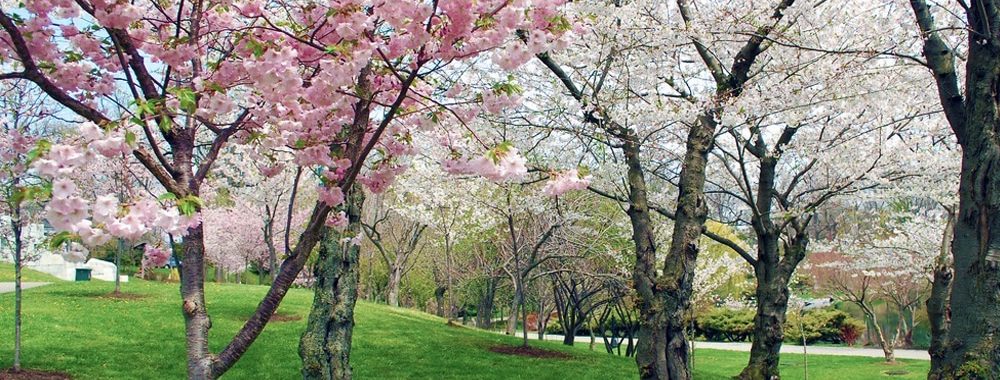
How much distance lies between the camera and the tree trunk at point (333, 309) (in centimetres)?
626

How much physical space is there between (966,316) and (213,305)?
1284cm

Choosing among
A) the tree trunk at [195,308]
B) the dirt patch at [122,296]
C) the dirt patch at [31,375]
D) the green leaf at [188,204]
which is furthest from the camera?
the dirt patch at [122,296]

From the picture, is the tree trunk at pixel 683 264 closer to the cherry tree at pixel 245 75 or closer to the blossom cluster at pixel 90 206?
the cherry tree at pixel 245 75

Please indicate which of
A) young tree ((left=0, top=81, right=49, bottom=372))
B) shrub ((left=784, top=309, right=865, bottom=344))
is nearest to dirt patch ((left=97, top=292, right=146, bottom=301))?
young tree ((left=0, top=81, right=49, bottom=372))

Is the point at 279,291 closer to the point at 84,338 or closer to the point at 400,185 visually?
the point at 84,338

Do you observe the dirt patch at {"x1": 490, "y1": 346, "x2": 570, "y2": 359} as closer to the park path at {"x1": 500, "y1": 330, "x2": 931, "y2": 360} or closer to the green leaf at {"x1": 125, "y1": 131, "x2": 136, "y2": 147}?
the park path at {"x1": 500, "y1": 330, "x2": 931, "y2": 360}

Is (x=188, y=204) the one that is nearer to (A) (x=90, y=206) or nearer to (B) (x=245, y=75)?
(A) (x=90, y=206)

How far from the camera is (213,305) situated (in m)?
13.7

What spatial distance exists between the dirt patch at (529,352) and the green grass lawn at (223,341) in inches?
9.0

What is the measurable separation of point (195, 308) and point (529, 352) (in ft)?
31.6

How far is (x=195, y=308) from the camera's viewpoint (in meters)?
2.59

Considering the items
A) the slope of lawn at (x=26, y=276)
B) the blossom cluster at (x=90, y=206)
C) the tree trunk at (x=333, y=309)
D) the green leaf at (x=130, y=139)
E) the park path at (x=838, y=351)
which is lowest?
the park path at (x=838, y=351)

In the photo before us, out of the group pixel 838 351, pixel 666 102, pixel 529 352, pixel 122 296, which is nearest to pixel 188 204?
pixel 666 102

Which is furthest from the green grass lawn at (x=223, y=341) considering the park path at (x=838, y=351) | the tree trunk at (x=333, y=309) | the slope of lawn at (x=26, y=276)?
the slope of lawn at (x=26, y=276)
